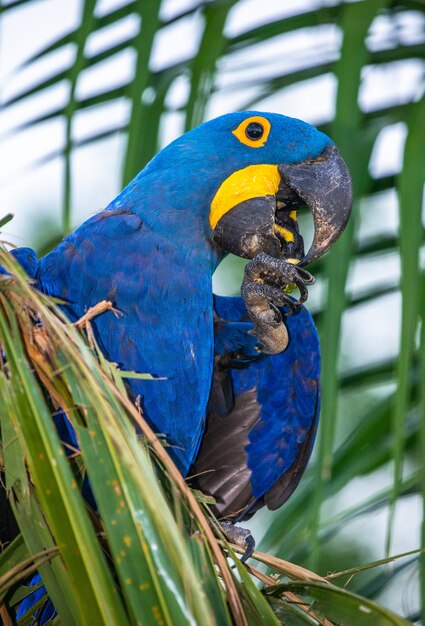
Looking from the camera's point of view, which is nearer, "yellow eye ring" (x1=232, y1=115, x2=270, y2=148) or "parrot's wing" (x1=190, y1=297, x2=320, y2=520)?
"yellow eye ring" (x1=232, y1=115, x2=270, y2=148)

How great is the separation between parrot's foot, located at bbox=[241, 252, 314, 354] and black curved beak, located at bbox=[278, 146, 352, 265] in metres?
0.06

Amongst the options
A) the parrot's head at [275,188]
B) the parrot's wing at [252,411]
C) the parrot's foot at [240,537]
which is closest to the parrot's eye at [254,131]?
the parrot's head at [275,188]

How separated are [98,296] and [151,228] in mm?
172

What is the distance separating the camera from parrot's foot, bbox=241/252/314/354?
1520 mm

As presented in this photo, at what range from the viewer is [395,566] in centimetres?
213

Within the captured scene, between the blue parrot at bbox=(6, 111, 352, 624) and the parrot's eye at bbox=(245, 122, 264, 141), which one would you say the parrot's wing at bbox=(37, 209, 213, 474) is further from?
the parrot's eye at bbox=(245, 122, 264, 141)

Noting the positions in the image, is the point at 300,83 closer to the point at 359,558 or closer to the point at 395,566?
the point at 395,566

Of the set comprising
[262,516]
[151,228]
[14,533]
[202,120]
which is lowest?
[262,516]

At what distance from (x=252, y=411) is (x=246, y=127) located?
609 mm

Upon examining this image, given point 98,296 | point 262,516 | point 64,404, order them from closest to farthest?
point 64,404 → point 98,296 → point 262,516

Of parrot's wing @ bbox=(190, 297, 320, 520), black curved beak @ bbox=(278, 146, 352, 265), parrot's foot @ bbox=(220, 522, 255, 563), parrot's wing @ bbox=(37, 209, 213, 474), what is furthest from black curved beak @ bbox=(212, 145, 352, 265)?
parrot's foot @ bbox=(220, 522, 255, 563)

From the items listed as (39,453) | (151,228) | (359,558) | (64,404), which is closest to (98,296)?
(151,228)

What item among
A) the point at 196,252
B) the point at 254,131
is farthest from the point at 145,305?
the point at 254,131

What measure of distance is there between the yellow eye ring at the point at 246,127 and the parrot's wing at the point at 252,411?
35 centimetres
